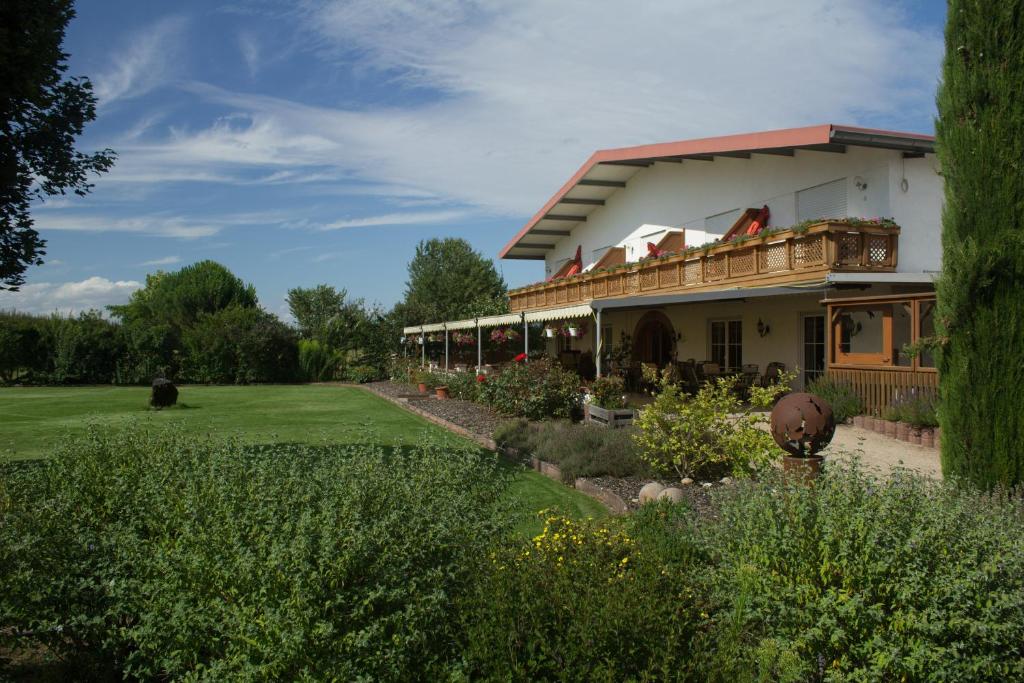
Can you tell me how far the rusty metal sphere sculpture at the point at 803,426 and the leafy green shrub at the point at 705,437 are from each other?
867 millimetres

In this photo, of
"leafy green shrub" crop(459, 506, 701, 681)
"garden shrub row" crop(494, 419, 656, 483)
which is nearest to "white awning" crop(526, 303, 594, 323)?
"garden shrub row" crop(494, 419, 656, 483)

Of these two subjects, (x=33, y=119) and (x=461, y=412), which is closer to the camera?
(x=33, y=119)

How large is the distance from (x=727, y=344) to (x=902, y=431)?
822 centimetres

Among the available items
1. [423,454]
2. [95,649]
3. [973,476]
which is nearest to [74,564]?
[95,649]

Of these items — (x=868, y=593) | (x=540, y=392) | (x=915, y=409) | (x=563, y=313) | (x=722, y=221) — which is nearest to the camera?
(x=868, y=593)

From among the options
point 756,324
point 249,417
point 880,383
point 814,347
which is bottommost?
point 249,417

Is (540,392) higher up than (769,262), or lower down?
lower down

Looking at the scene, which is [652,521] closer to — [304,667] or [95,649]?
[304,667]

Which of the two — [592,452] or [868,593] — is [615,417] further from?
[868,593]

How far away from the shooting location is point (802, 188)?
16.1 m

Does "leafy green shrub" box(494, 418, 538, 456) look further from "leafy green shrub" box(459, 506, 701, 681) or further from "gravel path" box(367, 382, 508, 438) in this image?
"leafy green shrub" box(459, 506, 701, 681)

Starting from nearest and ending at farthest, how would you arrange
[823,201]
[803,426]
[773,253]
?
[803,426] → [773,253] → [823,201]

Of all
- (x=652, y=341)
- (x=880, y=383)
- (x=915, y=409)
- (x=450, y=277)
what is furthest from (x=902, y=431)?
(x=450, y=277)

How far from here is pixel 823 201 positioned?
15.5m
